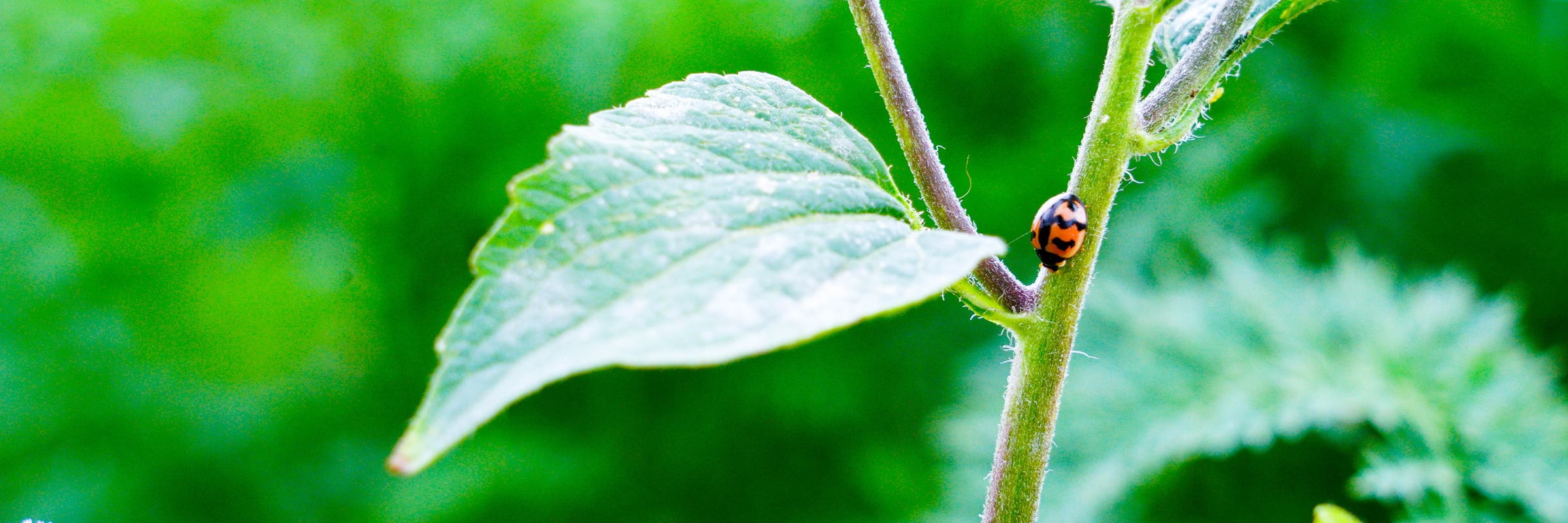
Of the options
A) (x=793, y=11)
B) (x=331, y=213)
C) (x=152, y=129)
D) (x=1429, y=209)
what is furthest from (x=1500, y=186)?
(x=152, y=129)

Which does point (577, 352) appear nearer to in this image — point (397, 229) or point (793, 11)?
point (397, 229)

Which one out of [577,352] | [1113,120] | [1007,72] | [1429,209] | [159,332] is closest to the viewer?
[577,352]

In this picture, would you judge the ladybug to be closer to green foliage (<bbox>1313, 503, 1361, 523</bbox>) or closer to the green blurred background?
green foliage (<bbox>1313, 503, 1361, 523</bbox>)

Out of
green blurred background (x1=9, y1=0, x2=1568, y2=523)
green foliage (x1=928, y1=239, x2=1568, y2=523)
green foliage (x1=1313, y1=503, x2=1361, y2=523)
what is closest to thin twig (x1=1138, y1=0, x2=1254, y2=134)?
green foliage (x1=1313, y1=503, x2=1361, y2=523)

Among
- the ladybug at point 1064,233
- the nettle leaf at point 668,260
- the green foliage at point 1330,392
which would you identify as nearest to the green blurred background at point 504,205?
the green foliage at point 1330,392

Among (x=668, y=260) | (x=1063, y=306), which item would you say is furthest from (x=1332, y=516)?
(x=668, y=260)

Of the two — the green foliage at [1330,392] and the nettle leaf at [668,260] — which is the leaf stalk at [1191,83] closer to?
the nettle leaf at [668,260]
